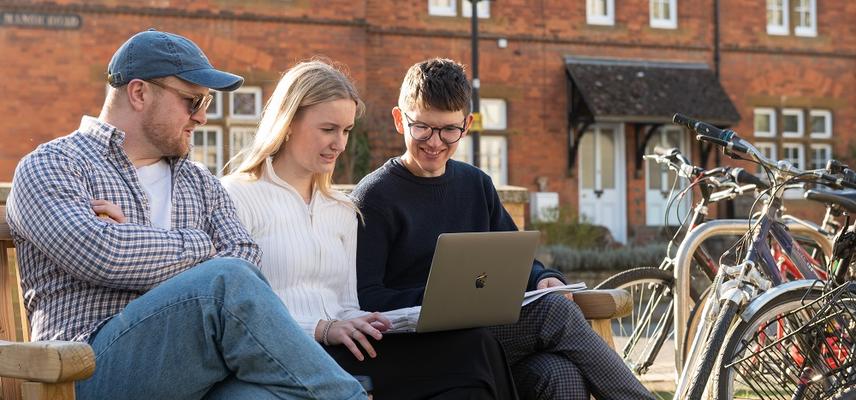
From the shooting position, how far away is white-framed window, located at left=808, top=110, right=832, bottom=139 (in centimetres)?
2255

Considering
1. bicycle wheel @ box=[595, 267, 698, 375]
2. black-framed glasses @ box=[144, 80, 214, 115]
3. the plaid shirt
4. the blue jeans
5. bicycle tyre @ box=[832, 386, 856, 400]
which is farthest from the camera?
bicycle wheel @ box=[595, 267, 698, 375]

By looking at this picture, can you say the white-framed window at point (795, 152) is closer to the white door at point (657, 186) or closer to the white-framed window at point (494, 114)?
the white door at point (657, 186)

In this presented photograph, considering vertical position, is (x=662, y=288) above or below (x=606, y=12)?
below

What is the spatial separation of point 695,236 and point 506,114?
15.2 m

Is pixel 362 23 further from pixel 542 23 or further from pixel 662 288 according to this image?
pixel 662 288

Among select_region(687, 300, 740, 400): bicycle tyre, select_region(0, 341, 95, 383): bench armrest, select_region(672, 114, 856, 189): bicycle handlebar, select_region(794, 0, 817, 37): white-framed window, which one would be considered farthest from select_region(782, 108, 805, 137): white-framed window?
select_region(0, 341, 95, 383): bench armrest

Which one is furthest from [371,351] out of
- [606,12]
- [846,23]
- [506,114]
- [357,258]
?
[846,23]

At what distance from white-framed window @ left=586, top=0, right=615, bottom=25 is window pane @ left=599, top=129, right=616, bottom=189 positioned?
190 centimetres

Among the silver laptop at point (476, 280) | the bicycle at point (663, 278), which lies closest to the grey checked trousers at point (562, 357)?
the silver laptop at point (476, 280)

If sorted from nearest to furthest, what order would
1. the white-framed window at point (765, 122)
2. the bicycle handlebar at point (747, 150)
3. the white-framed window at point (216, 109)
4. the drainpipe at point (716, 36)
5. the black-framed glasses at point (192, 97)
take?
the black-framed glasses at point (192, 97), the bicycle handlebar at point (747, 150), the white-framed window at point (216, 109), the drainpipe at point (716, 36), the white-framed window at point (765, 122)

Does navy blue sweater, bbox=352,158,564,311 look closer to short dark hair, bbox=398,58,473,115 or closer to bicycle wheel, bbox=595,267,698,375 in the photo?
short dark hair, bbox=398,58,473,115

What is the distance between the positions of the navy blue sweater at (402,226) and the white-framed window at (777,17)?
19828 millimetres

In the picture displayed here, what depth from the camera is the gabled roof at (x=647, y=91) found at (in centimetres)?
1988

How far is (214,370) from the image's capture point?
271 centimetres
